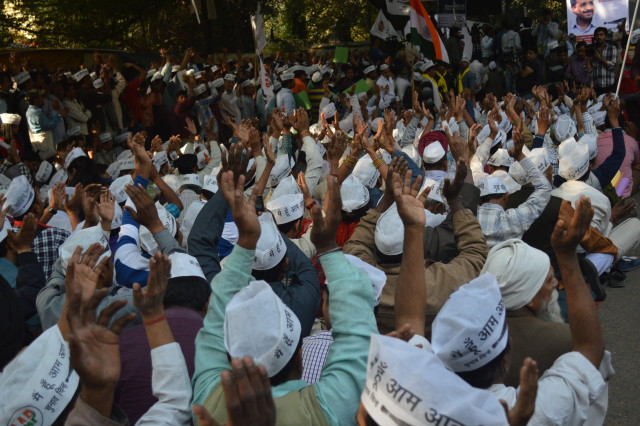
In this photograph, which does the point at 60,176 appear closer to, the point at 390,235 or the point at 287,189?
the point at 287,189

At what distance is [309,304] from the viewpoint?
3379mm

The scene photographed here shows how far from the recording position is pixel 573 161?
5324mm

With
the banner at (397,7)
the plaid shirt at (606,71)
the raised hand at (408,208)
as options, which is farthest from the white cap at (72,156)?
the plaid shirt at (606,71)

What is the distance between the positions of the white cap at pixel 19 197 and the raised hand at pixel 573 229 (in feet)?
14.1

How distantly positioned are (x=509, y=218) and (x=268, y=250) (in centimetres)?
208

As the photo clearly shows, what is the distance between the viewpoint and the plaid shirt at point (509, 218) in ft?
15.7

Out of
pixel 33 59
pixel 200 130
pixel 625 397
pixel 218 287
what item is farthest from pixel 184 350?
pixel 33 59

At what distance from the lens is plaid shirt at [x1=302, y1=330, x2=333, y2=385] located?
2.97m

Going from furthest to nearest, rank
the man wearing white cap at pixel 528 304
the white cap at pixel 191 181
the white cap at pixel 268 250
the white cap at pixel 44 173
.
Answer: the white cap at pixel 44 173 < the white cap at pixel 191 181 < the white cap at pixel 268 250 < the man wearing white cap at pixel 528 304

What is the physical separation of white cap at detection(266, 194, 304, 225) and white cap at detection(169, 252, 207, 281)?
1.24 metres

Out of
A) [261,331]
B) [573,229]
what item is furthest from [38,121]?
[573,229]

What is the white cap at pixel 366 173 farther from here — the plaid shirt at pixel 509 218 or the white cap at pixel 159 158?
the white cap at pixel 159 158

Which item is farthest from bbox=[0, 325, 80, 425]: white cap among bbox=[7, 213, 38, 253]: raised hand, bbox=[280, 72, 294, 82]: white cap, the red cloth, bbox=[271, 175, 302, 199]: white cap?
bbox=[280, 72, 294, 82]: white cap

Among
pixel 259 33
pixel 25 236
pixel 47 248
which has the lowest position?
pixel 47 248
